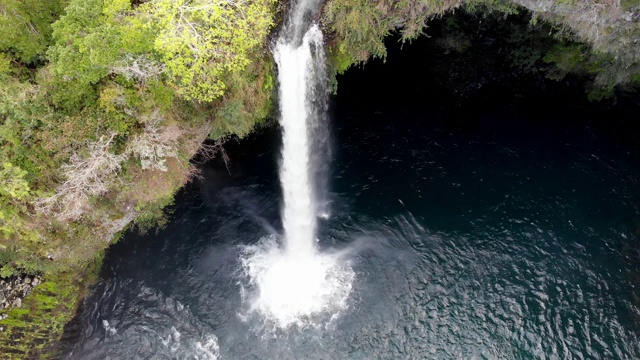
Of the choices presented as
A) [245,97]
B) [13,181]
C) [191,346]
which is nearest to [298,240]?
[191,346]

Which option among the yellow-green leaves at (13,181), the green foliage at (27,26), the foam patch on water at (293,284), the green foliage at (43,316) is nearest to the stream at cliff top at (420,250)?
the foam patch on water at (293,284)

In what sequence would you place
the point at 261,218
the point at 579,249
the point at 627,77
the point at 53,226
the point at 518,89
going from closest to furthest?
the point at 53,226, the point at 579,249, the point at 261,218, the point at 627,77, the point at 518,89

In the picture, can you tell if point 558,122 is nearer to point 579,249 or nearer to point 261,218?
point 579,249

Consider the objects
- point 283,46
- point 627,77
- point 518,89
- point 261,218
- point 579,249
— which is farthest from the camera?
point 518,89

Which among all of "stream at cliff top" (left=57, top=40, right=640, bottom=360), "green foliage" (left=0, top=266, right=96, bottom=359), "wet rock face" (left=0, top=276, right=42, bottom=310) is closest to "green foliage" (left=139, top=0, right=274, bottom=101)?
"stream at cliff top" (left=57, top=40, right=640, bottom=360)

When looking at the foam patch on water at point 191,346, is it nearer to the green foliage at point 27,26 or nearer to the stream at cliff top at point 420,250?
the stream at cliff top at point 420,250

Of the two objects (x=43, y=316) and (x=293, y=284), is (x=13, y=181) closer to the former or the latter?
(x=43, y=316)

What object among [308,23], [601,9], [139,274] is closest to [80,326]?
[139,274]
